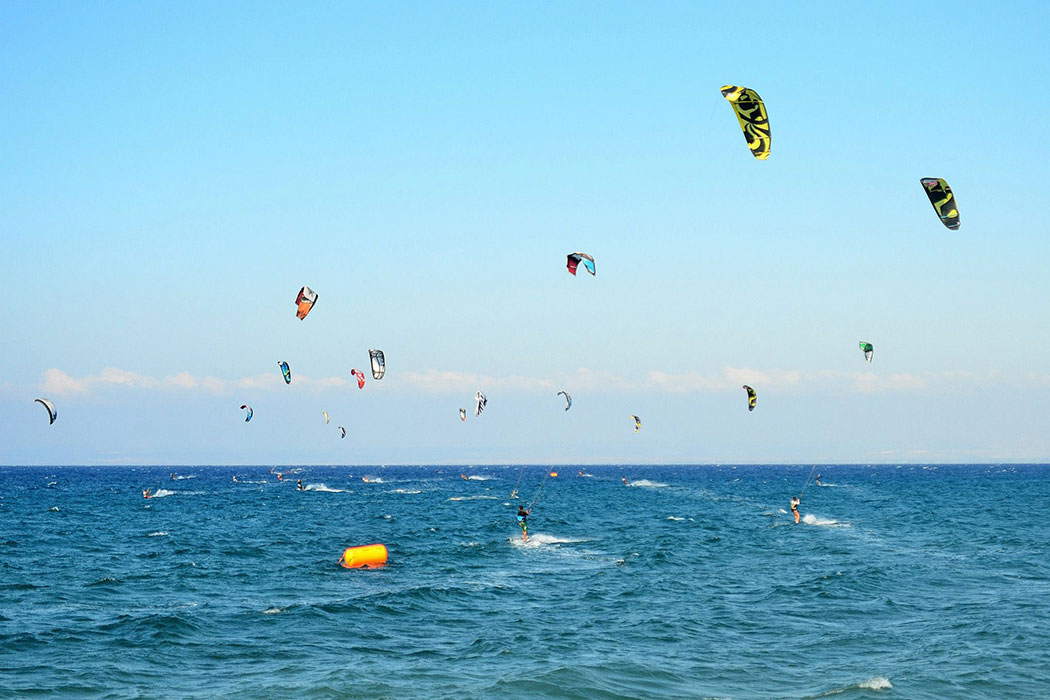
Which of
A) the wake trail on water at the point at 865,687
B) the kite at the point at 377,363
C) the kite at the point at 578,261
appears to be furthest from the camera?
the kite at the point at 377,363

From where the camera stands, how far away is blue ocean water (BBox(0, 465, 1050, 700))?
65.1 ft

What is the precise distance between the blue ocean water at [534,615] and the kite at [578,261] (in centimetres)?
1080

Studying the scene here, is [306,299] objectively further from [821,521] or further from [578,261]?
[821,521]

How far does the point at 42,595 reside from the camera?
31.3m

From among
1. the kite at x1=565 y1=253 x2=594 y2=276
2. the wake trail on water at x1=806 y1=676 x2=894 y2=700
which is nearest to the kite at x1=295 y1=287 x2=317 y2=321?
the kite at x1=565 y1=253 x2=594 y2=276

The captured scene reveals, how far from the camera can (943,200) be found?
74.6ft

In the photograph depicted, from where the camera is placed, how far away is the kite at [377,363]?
44.5 metres

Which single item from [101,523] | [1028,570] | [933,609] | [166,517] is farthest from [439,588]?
[166,517]

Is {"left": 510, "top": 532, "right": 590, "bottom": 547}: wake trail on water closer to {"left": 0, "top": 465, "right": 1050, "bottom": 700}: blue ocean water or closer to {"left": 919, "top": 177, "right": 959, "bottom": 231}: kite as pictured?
{"left": 0, "top": 465, "right": 1050, "bottom": 700}: blue ocean water

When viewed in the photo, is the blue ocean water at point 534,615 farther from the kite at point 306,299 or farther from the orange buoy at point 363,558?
the kite at point 306,299

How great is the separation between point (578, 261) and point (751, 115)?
13619 millimetres

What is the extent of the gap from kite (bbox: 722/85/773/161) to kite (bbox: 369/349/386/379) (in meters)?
25.9

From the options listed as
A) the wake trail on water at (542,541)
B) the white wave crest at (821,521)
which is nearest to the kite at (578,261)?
the wake trail on water at (542,541)

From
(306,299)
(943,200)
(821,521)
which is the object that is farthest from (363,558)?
(821,521)
